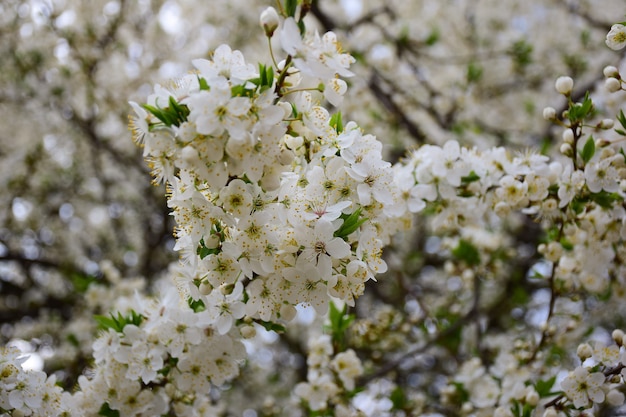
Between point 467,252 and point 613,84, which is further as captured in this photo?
point 467,252

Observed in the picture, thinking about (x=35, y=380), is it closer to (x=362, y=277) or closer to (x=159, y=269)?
(x=362, y=277)

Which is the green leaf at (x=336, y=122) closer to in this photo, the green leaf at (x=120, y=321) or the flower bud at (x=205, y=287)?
the flower bud at (x=205, y=287)

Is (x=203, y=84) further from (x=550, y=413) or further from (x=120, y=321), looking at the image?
(x=550, y=413)

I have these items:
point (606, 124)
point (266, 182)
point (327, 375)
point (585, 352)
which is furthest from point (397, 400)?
point (266, 182)

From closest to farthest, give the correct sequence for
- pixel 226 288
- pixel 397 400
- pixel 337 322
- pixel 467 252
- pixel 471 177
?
pixel 226 288
pixel 471 177
pixel 337 322
pixel 397 400
pixel 467 252

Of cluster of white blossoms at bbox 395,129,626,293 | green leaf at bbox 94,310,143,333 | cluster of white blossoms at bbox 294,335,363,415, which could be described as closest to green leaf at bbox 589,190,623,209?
cluster of white blossoms at bbox 395,129,626,293

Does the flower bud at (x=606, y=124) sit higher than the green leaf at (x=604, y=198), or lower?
higher

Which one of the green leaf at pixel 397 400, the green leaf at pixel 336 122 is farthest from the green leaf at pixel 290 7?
the green leaf at pixel 397 400

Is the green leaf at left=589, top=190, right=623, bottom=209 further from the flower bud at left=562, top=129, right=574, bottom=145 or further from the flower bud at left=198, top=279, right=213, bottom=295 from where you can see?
the flower bud at left=198, top=279, right=213, bottom=295
